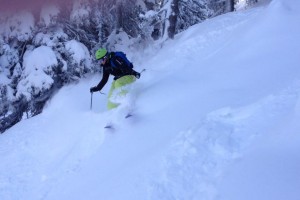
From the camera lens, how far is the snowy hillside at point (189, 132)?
4762 millimetres

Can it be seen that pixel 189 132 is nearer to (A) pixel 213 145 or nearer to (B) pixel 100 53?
(A) pixel 213 145

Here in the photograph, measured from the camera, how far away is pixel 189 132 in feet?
20.1

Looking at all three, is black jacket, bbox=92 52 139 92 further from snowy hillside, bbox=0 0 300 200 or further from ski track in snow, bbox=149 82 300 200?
ski track in snow, bbox=149 82 300 200

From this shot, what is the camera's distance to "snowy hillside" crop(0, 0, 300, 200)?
476 cm

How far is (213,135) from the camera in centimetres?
577

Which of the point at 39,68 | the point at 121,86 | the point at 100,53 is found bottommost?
the point at 39,68

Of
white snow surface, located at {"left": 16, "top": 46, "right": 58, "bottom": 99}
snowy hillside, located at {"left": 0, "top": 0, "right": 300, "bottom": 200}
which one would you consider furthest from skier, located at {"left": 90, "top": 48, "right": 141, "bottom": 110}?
white snow surface, located at {"left": 16, "top": 46, "right": 58, "bottom": 99}

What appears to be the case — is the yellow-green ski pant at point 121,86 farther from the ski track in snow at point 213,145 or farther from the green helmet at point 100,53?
the ski track in snow at point 213,145

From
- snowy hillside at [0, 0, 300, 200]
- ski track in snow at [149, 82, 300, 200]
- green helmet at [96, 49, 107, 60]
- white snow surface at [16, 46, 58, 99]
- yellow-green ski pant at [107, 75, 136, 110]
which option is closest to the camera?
snowy hillside at [0, 0, 300, 200]

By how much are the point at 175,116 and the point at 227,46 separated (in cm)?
380

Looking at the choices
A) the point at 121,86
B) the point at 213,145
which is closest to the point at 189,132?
the point at 213,145

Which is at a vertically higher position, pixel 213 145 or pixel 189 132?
pixel 213 145

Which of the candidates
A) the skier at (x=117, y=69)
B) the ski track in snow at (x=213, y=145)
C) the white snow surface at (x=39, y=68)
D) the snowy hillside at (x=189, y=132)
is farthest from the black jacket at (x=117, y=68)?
the white snow surface at (x=39, y=68)

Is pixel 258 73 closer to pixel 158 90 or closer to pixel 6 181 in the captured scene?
pixel 158 90
